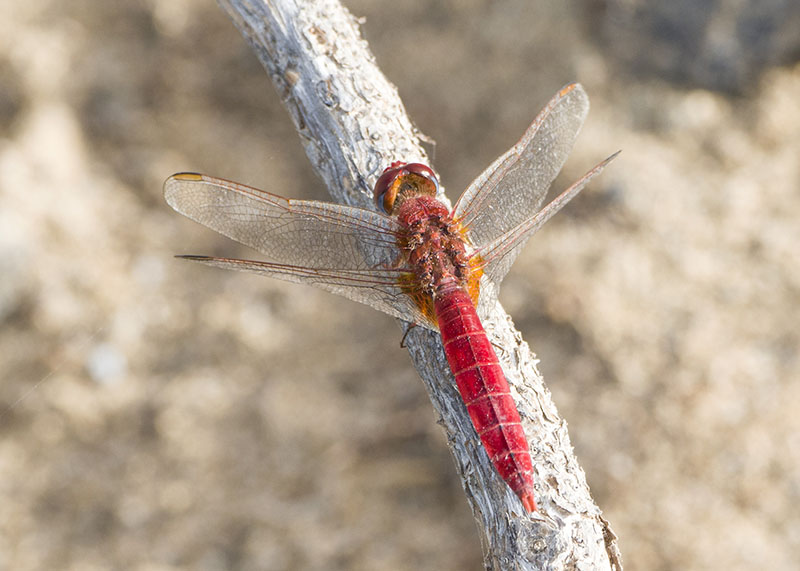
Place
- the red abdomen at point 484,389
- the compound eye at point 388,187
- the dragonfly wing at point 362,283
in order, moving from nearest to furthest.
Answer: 1. the red abdomen at point 484,389
2. the dragonfly wing at point 362,283
3. the compound eye at point 388,187

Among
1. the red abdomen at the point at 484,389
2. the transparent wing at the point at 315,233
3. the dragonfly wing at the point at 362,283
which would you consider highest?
the transparent wing at the point at 315,233

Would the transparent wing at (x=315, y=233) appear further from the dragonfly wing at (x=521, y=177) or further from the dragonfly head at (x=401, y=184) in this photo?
Answer: the dragonfly wing at (x=521, y=177)

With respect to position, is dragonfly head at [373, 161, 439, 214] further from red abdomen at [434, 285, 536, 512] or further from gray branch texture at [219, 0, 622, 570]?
red abdomen at [434, 285, 536, 512]

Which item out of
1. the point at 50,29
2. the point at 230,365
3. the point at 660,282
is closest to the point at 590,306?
the point at 660,282

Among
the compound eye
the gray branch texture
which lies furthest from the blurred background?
the compound eye

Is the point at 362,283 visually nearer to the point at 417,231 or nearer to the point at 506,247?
the point at 417,231

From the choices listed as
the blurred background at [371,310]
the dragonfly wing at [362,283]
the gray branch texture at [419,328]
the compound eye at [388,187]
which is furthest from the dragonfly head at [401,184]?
the blurred background at [371,310]

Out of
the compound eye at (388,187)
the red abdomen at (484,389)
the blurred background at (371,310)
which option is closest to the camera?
the red abdomen at (484,389)
